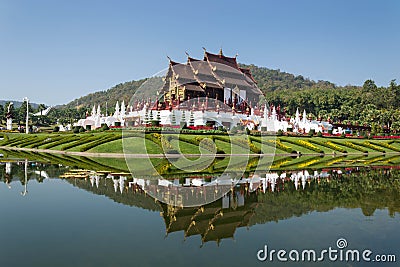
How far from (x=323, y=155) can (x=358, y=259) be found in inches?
1229

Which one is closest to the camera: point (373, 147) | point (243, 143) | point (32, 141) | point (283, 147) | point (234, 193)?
point (234, 193)

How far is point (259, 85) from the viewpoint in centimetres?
14525

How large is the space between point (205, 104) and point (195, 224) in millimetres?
36248

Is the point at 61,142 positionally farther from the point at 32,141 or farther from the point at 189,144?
the point at 189,144

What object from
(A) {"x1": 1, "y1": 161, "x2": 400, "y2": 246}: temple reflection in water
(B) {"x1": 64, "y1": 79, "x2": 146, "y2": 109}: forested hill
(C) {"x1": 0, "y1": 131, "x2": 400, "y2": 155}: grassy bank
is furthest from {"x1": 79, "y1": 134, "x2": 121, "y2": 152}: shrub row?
(B) {"x1": 64, "y1": 79, "x2": 146, "y2": 109}: forested hill

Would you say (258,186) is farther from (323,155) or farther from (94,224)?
(323,155)

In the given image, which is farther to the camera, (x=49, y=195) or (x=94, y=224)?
(x=49, y=195)

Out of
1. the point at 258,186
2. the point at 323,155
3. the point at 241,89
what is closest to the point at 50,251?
the point at 258,186

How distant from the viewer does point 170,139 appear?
3356cm

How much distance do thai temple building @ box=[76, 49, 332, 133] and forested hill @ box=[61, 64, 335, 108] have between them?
240ft

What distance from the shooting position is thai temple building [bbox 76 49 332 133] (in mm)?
43188

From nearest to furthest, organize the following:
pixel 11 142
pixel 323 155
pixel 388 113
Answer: pixel 323 155 < pixel 11 142 < pixel 388 113

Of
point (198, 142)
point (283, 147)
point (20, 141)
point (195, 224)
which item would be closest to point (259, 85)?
point (283, 147)

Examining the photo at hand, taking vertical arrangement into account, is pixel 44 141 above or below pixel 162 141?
below
